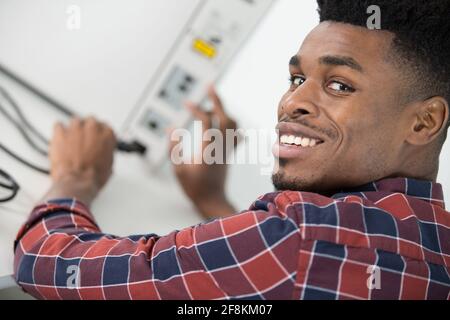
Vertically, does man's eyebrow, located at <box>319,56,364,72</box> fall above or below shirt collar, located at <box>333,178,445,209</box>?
above

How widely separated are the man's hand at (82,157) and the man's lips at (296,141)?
38 cm

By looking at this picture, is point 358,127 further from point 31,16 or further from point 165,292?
point 31,16

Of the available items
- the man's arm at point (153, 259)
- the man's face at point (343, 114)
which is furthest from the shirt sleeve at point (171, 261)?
the man's face at point (343, 114)

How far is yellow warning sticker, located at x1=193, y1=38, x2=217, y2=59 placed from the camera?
1141mm

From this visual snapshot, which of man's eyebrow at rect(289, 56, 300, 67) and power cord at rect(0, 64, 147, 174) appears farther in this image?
power cord at rect(0, 64, 147, 174)

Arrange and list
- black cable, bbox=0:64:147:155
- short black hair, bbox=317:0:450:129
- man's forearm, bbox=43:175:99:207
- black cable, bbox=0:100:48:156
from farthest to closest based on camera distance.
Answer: black cable, bbox=0:64:147:155, black cable, bbox=0:100:48:156, man's forearm, bbox=43:175:99:207, short black hair, bbox=317:0:450:129

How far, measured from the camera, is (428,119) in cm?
76

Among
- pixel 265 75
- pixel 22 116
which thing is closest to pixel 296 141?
pixel 265 75

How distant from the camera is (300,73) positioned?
0.78m

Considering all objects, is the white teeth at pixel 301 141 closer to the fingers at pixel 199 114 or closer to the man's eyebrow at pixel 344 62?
the man's eyebrow at pixel 344 62

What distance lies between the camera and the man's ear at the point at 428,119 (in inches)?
29.6

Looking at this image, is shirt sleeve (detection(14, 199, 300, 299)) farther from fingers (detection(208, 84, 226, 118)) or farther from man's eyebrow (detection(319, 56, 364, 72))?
fingers (detection(208, 84, 226, 118))

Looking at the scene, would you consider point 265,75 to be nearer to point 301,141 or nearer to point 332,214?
point 301,141

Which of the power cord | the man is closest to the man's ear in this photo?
the man
